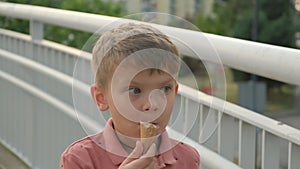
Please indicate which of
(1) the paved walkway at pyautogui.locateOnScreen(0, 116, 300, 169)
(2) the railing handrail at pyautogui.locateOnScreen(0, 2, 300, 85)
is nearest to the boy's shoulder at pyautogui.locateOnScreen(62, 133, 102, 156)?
(2) the railing handrail at pyautogui.locateOnScreen(0, 2, 300, 85)

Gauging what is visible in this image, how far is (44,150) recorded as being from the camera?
15.2 ft

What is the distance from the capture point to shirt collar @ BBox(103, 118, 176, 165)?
6.21ft

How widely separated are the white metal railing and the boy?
0.23m

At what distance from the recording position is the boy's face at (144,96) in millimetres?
1769

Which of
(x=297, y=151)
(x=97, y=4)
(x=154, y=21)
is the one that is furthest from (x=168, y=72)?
(x=97, y=4)

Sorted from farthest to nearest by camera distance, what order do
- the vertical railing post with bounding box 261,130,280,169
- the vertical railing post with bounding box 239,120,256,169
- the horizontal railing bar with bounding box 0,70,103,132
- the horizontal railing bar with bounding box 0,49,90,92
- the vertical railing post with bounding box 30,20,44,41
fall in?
1. the vertical railing post with bounding box 30,20,44,41
2. the horizontal railing bar with bounding box 0,49,90,92
3. the horizontal railing bar with bounding box 0,70,103,132
4. the vertical railing post with bounding box 239,120,256,169
5. the vertical railing post with bounding box 261,130,280,169

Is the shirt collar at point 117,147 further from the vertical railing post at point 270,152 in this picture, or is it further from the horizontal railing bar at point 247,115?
the vertical railing post at point 270,152

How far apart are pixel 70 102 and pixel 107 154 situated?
2.15 meters

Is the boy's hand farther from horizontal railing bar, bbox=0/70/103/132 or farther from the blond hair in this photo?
horizontal railing bar, bbox=0/70/103/132

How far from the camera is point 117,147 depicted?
1896 mm

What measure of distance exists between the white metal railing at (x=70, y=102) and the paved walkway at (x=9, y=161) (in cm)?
7

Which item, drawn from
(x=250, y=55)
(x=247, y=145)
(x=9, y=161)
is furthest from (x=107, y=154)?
(x=9, y=161)

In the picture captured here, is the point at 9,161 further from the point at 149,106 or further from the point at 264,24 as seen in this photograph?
the point at 264,24

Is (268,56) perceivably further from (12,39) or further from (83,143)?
(12,39)
